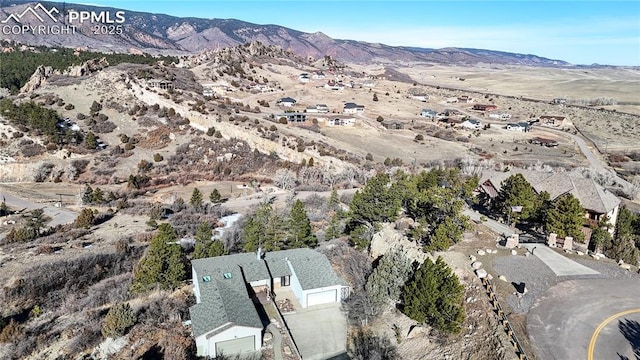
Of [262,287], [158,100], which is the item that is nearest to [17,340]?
[262,287]

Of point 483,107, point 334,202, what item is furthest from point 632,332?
point 483,107

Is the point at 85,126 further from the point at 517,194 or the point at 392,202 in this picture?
the point at 517,194

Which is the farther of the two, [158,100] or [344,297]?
[158,100]

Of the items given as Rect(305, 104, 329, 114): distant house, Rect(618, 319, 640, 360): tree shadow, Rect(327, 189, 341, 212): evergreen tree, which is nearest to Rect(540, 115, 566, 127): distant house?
Rect(305, 104, 329, 114): distant house

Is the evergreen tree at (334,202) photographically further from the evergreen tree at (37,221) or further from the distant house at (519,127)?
the distant house at (519,127)

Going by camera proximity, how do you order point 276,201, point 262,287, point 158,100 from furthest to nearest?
point 158,100, point 276,201, point 262,287

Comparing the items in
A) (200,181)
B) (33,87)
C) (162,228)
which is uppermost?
(33,87)

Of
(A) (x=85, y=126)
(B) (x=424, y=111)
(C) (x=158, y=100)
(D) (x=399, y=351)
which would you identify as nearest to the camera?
(D) (x=399, y=351)
